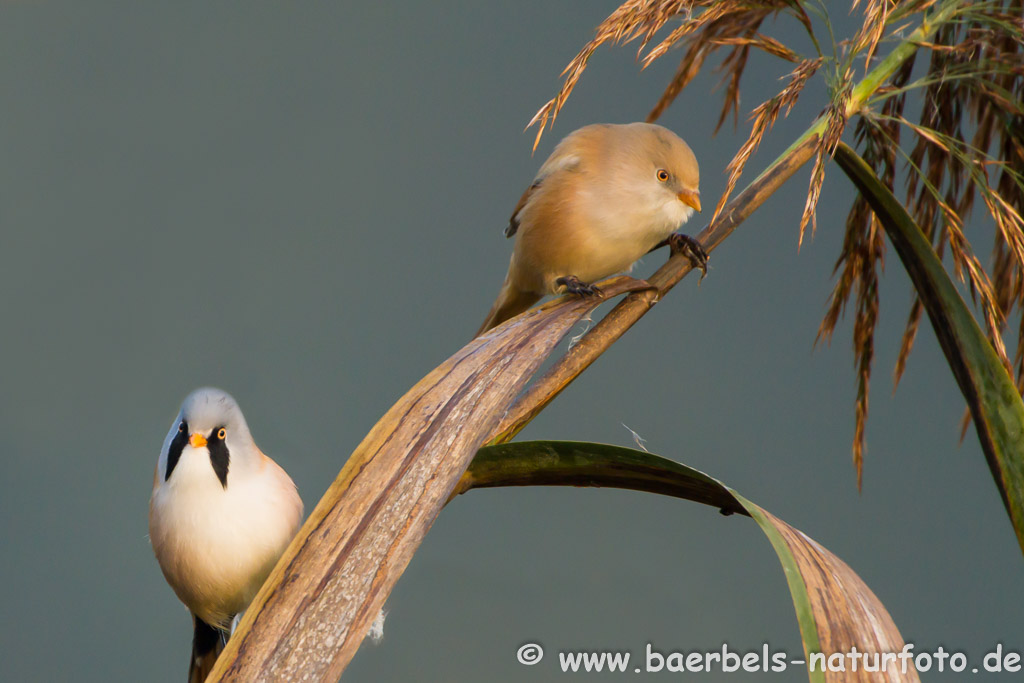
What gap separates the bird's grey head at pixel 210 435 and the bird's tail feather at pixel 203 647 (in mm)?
213

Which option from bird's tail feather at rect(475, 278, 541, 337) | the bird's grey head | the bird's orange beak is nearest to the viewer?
the bird's grey head

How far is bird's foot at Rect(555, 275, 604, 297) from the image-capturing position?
→ 1185 millimetres

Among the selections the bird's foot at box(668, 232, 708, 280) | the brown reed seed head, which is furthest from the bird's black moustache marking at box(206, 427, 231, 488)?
the bird's foot at box(668, 232, 708, 280)

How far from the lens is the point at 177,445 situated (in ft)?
3.03

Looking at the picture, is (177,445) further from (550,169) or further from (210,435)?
(550,169)

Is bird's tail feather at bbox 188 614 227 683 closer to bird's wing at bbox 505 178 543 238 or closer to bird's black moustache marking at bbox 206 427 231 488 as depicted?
bird's black moustache marking at bbox 206 427 231 488

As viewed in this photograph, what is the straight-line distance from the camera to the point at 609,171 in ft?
4.43

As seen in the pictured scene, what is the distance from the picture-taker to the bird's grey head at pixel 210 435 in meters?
0.91

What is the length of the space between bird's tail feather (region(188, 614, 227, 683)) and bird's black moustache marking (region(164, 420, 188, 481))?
217 mm

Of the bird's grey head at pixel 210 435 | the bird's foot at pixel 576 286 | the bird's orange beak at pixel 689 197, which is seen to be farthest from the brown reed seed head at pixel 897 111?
the bird's grey head at pixel 210 435

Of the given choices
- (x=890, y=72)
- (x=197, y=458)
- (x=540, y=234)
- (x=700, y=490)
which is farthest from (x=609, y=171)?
(x=197, y=458)

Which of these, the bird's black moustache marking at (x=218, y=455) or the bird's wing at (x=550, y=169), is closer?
the bird's black moustache marking at (x=218, y=455)

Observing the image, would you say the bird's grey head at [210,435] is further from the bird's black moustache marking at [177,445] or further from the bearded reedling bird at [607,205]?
the bearded reedling bird at [607,205]

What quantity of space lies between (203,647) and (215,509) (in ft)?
0.71
